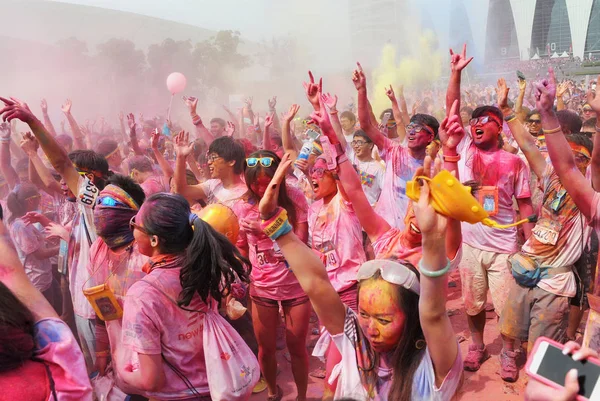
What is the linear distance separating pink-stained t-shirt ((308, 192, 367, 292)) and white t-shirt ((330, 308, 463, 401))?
1.50 metres

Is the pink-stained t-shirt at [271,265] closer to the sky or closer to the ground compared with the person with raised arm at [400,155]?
closer to the ground

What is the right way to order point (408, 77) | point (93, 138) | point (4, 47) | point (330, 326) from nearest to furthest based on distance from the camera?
point (330, 326) < point (93, 138) < point (4, 47) < point (408, 77)

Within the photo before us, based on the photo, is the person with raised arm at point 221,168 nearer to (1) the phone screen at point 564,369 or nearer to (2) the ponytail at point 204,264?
(2) the ponytail at point 204,264

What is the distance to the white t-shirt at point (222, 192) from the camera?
4250 mm

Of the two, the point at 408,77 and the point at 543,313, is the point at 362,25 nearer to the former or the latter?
the point at 408,77

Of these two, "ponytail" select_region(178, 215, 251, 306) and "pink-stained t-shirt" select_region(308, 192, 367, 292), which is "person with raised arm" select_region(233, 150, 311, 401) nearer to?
"pink-stained t-shirt" select_region(308, 192, 367, 292)

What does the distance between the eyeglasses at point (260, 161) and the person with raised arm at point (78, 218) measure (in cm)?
111

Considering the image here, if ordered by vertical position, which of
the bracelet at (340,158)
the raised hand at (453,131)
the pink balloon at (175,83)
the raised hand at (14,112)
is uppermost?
the pink balloon at (175,83)

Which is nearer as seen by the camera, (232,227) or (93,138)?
(232,227)

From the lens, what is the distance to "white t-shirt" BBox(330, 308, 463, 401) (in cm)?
177

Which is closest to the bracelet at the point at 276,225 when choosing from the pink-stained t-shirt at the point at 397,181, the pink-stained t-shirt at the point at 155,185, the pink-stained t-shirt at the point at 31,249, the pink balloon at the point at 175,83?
the pink-stained t-shirt at the point at 397,181

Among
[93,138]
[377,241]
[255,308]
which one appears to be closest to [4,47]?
[93,138]

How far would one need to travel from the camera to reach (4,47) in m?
14.8

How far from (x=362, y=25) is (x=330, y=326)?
25630mm
